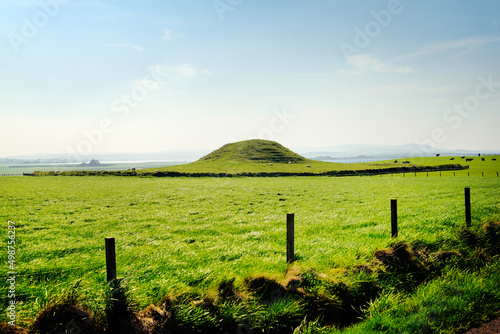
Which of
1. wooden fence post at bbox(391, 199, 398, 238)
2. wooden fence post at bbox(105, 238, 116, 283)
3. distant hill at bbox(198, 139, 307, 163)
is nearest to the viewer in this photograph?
wooden fence post at bbox(105, 238, 116, 283)

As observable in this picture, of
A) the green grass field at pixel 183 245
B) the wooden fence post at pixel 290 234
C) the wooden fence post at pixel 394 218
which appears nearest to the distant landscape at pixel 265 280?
the green grass field at pixel 183 245

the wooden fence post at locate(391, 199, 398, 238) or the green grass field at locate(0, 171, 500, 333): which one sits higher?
the wooden fence post at locate(391, 199, 398, 238)

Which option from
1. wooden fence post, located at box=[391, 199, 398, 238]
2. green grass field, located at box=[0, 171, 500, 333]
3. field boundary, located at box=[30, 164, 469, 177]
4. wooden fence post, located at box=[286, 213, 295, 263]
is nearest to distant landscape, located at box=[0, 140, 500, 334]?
green grass field, located at box=[0, 171, 500, 333]

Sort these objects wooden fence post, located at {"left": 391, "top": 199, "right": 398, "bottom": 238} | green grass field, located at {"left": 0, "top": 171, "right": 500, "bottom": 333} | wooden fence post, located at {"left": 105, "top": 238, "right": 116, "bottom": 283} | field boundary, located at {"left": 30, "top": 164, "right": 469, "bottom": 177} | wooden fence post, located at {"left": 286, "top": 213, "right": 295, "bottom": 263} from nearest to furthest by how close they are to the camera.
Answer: wooden fence post, located at {"left": 105, "top": 238, "right": 116, "bottom": 283} < green grass field, located at {"left": 0, "top": 171, "right": 500, "bottom": 333} < wooden fence post, located at {"left": 286, "top": 213, "right": 295, "bottom": 263} < wooden fence post, located at {"left": 391, "top": 199, "right": 398, "bottom": 238} < field boundary, located at {"left": 30, "top": 164, "right": 469, "bottom": 177}

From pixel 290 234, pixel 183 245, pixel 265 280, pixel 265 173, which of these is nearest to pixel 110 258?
pixel 265 280

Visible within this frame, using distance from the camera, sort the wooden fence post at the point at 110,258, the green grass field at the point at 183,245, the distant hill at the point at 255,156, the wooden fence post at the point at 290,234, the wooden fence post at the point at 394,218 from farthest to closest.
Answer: the distant hill at the point at 255,156 < the wooden fence post at the point at 394,218 < the wooden fence post at the point at 290,234 < the green grass field at the point at 183,245 < the wooden fence post at the point at 110,258

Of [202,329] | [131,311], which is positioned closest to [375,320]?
[202,329]

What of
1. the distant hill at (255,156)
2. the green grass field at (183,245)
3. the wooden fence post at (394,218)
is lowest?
the green grass field at (183,245)

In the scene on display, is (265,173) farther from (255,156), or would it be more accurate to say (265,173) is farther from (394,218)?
(394,218)

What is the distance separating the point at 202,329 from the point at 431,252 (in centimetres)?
860

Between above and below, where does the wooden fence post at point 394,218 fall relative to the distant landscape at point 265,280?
above

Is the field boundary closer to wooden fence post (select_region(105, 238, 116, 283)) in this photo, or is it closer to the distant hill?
the distant hill

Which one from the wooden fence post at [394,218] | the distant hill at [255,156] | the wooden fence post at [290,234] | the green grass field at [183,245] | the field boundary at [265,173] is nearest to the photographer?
the green grass field at [183,245]

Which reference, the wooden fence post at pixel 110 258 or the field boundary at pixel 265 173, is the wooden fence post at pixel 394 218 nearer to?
the wooden fence post at pixel 110 258
